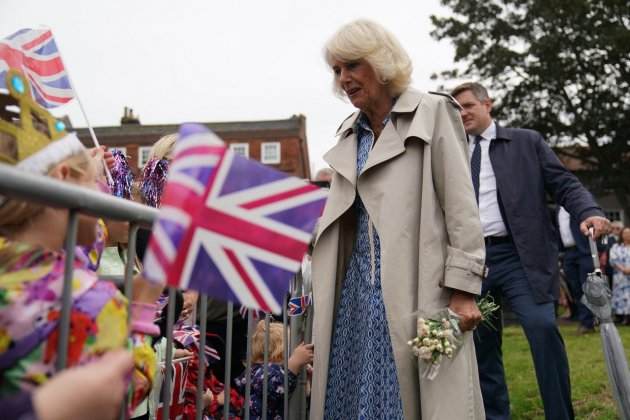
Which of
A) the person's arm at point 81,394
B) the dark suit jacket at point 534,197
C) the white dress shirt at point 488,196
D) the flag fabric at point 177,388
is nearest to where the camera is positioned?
the person's arm at point 81,394

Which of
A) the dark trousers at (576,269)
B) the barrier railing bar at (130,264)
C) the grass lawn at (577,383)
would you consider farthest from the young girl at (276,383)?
the dark trousers at (576,269)

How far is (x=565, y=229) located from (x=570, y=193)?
6.41 meters

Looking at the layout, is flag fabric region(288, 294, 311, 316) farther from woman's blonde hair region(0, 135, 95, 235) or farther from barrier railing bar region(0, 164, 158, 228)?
woman's blonde hair region(0, 135, 95, 235)

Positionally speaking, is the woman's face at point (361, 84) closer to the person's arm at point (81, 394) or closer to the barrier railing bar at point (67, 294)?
the barrier railing bar at point (67, 294)

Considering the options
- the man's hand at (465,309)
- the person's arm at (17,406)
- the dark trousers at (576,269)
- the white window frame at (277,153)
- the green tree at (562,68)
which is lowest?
the person's arm at (17,406)

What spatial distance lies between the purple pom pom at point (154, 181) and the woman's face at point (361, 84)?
986 millimetres

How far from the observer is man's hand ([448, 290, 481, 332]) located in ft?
8.30

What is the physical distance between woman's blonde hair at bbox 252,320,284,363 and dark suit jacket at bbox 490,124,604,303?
1.39 meters

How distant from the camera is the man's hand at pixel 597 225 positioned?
138 inches

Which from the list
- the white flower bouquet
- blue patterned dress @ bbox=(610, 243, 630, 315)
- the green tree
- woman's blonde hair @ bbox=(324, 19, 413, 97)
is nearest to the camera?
the white flower bouquet

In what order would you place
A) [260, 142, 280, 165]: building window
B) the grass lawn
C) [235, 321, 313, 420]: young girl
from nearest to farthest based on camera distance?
[235, 321, 313, 420]: young girl → the grass lawn → [260, 142, 280, 165]: building window

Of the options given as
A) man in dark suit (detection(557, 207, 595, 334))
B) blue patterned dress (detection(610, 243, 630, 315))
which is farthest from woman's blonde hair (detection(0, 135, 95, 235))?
blue patterned dress (detection(610, 243, 630, 315))

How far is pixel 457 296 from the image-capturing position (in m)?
2.59

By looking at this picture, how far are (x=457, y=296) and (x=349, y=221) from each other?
571 mm
